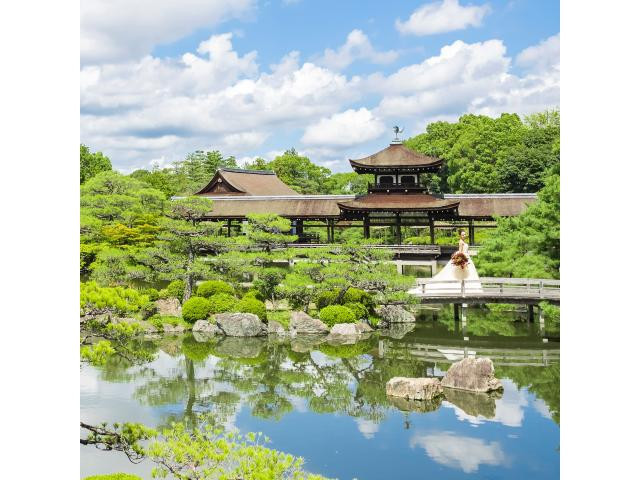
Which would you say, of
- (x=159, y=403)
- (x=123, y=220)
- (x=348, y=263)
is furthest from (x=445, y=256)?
(x=159, y=403)

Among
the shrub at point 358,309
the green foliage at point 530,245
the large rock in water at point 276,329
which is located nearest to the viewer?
the green foliage at point 530,245

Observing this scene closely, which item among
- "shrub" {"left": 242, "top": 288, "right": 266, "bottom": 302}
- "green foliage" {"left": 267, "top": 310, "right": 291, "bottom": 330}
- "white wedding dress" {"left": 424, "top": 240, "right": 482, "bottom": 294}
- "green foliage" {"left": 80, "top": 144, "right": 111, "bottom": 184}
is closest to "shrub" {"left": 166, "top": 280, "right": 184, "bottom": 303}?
"shrub" {"left": 242, "top": 288, "right": 266, "bottom": 302}

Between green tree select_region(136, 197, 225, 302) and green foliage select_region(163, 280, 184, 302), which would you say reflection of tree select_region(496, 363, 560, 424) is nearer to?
green tree select_region(136, 197, 225, 302)

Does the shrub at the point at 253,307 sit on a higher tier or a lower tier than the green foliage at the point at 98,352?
lower

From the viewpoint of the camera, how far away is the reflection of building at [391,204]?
2203cm

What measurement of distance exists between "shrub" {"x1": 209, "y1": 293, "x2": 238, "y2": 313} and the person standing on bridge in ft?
16.5

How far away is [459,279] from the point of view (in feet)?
56.4

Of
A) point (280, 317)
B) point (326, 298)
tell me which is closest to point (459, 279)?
point (326, 298)

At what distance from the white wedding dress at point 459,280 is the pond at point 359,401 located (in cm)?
99

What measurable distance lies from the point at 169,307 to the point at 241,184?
36.1 feet

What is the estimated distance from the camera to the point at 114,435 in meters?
4.92

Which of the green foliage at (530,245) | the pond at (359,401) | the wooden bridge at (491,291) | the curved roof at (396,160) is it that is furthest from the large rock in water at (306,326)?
the curved roof at (396,160)

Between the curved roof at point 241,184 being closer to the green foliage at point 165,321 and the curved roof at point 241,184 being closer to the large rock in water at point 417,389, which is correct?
the green foliage at point 165,321
